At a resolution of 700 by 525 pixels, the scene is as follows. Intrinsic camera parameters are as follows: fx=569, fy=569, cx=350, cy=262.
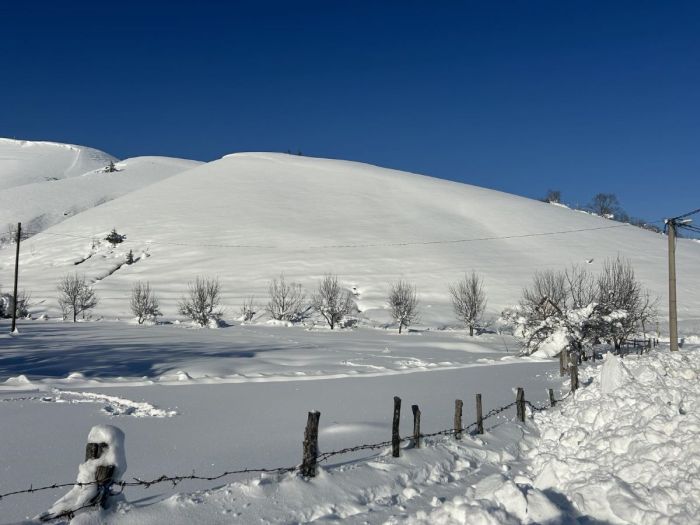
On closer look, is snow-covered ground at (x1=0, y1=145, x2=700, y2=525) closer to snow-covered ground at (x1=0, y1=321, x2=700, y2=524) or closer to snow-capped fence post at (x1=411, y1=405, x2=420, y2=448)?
snow-covered ground at (x1=0, y1=321, x2=700, y2=524)

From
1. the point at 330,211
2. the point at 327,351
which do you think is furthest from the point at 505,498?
the point at 330,211

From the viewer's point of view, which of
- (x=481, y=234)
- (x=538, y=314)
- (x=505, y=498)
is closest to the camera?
(x=505, y=498)

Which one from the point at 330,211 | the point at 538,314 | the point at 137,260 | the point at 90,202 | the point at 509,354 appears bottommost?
the point at 509,354

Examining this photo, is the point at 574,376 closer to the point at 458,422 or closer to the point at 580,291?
the point at 458,422

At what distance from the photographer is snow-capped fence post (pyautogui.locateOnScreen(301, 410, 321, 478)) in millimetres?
7199

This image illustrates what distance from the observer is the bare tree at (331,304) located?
45531mm

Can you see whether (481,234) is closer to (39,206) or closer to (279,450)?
(279,450)

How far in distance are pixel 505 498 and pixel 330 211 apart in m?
79.6

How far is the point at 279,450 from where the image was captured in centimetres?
929

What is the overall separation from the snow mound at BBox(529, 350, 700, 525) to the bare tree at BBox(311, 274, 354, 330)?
33.8 m

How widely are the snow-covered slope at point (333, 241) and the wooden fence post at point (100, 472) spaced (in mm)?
45245

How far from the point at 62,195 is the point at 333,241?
95782mm

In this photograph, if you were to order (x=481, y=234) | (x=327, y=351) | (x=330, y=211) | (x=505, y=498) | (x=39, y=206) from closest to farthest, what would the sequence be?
(x=505, y=498), (x=327, y=351), (x=481, y=234), (x=330, y=211), (x=39, y=206)

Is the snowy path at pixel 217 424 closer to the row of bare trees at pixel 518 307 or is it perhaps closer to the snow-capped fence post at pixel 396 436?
the snow-capped fence post at pixel 396 436
